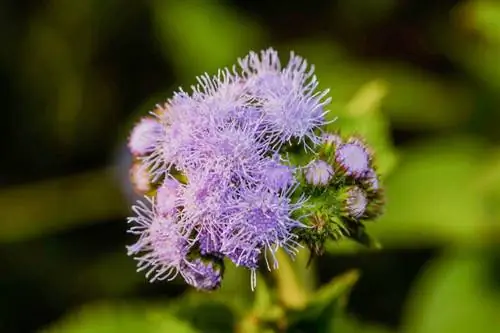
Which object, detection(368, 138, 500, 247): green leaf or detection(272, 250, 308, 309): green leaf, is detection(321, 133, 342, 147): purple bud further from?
detection(368, 138, 500, 247): green leaf

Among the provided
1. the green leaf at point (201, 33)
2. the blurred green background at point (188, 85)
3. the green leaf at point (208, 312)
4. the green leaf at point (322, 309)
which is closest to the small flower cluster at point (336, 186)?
the green leaf at point (322, 309)

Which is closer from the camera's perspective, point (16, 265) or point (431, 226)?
point (431, 226)

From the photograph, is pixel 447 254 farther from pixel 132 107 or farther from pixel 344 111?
pixel 132 107

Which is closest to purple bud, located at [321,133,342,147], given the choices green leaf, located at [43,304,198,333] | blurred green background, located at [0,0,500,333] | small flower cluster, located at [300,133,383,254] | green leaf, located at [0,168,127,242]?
small flower cluster, located at [300,133,383,254]

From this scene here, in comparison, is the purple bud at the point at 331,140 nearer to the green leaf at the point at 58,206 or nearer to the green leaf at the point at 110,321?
the green leaf at the point at 110,321

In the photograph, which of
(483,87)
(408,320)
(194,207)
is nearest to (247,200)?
(194,207)

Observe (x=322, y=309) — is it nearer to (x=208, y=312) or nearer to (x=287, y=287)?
(x=287, y=287)

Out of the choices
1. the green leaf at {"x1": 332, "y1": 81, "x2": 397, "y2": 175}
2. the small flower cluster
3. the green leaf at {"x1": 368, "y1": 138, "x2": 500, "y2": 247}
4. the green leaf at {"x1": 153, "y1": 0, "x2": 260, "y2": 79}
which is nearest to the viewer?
the small flower cluster

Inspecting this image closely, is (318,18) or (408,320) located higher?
(318,18)
